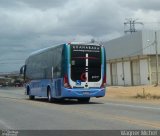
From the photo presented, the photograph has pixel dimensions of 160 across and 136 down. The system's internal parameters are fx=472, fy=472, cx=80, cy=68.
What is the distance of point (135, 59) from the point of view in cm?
7088

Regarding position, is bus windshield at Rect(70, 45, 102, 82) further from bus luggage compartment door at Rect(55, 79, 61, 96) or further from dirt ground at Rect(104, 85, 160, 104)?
dirt ground at Rect(104, 85, 160, 104)

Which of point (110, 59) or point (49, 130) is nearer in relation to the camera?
point (49, 130)

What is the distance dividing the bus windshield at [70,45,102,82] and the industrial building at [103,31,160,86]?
116 feet

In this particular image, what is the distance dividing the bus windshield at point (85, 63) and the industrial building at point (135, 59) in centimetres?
3534

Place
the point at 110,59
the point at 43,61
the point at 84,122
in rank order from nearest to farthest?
the point at 84,122 → the point at 43,61 → the point at 110,59

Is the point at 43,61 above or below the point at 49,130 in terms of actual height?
above

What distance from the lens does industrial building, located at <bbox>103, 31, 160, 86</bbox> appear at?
2613 inches

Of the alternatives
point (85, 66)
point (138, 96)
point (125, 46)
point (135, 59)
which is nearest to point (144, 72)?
point (135, 59)

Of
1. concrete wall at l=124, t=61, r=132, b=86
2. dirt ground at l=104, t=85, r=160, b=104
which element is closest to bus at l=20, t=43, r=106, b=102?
dirt ground at l=104, t=85, r=160, b=104

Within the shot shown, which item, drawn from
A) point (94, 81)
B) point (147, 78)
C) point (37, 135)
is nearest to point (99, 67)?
point (94, 81)

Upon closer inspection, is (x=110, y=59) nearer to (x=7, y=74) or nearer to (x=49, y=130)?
(x=49, y=130)

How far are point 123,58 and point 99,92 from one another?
4604 centimetres

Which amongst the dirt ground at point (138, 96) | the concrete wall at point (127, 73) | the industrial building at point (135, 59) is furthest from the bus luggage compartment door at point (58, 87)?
the concrete wall at point (127, 73)

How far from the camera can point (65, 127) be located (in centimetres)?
1566
